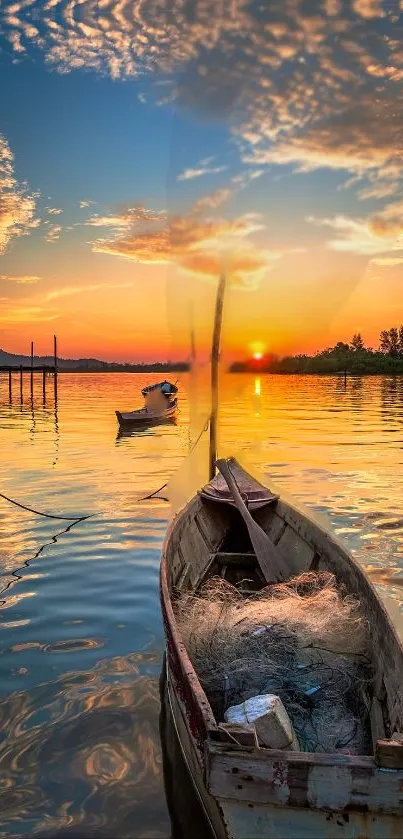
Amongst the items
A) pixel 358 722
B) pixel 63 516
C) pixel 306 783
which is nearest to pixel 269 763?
pixel 306 783

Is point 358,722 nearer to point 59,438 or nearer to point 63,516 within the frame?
point 63,516

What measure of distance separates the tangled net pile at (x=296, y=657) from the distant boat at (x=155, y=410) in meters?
28.2

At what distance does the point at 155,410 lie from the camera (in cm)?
3984

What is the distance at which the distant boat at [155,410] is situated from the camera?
3509cm

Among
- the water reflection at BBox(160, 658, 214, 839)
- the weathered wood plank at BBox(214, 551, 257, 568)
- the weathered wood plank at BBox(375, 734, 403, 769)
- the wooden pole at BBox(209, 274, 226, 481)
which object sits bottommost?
the water reflection at BBox(160, 658, 214, 839)

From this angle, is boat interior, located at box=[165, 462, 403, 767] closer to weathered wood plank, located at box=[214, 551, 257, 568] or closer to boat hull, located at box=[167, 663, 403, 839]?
weathered wood plank, located at box=[214, 551, 257, 568]

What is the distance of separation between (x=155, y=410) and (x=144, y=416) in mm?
2662

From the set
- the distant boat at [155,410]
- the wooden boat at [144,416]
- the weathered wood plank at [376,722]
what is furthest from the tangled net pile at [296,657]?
the distant boat at [155,410]

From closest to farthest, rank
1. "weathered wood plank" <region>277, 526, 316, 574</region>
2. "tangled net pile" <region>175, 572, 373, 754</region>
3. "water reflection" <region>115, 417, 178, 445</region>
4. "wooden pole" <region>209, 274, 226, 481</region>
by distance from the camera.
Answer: "tangled net pile" <region>175, 572, 373, 754</region>, "weathered wood plank" <region>277, 526, 316, 574</region>, "wooden pole" <region>209, 274, 226, 481</region>, "water reflection" <region>115, 417, 178, 445</region>

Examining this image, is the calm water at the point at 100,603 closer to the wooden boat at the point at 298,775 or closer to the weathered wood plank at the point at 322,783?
the wooden boat at the point at 298,775

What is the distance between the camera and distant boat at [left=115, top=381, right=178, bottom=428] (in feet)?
115

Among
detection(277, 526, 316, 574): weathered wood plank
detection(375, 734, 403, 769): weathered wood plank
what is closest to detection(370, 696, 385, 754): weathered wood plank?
detection(375, 734, 403, 769): weathered wood plank

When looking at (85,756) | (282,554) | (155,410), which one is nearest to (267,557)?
(282,554)

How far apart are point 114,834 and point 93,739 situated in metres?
1.14
